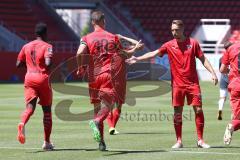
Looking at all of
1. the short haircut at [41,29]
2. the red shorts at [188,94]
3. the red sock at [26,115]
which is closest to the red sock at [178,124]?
the red shorts at [188,94]

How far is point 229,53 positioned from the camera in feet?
43.5

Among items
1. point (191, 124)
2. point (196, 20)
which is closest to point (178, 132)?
point (191, 124)

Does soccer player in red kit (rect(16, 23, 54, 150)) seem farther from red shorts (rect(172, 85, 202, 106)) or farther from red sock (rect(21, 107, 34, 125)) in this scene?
red shorts (rect(172, 85, 202, 106))

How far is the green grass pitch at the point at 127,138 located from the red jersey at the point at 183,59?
3.63ft

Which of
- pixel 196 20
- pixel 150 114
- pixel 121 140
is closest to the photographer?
pixel 121 140

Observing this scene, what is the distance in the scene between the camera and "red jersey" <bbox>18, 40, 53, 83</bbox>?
42.0ft

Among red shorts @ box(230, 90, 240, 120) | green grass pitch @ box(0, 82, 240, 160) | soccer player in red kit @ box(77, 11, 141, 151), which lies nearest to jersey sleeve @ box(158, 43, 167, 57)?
soccer player in red kit @ box(77, 11, 141, 151)

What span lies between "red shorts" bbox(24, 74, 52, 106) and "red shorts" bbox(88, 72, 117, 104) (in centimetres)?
76

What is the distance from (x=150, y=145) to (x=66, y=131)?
318cm

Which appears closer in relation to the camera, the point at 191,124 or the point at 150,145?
the point at 150,145

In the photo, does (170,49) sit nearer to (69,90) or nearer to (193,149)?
(193,149)

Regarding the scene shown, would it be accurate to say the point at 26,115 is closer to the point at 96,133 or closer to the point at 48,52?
the point at 48,52

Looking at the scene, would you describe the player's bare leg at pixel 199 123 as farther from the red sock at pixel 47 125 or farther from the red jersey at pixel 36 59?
the red jersey at pixel 36 59

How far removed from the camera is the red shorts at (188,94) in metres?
13.2
